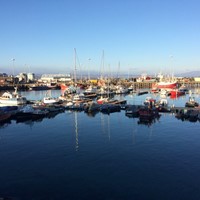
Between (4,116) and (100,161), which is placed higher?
(4,116)

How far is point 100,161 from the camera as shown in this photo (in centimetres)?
2392

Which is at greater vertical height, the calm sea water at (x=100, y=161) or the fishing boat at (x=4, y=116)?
the fishing boat at (x=4, y=116)

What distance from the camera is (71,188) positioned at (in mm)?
18422

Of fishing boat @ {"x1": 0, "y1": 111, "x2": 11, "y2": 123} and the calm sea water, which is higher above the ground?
fishing boat @ {"x1": 0, "y1": 111, "x2": 11, "y2": 123}

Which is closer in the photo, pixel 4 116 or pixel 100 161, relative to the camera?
pixel 100 161

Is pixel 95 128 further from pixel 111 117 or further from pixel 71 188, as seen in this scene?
pixel 71 188

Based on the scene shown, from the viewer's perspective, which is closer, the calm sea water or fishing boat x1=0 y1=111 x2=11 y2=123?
the calm sea water

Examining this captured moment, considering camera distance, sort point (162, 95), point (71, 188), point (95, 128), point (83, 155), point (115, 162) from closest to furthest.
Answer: point (71, 188)
point (115, 162)
point (83, 155)
point (95, 128)
point (162, 95)

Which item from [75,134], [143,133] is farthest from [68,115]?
[143,133]

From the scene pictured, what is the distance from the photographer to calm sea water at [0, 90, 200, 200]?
59.0 ft

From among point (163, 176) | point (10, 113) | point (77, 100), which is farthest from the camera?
point (77, 100)

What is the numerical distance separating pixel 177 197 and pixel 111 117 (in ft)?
99.0

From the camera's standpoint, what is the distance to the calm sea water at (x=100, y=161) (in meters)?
18.0

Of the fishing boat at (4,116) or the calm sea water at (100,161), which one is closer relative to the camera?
the calm sea water at (100,161)
